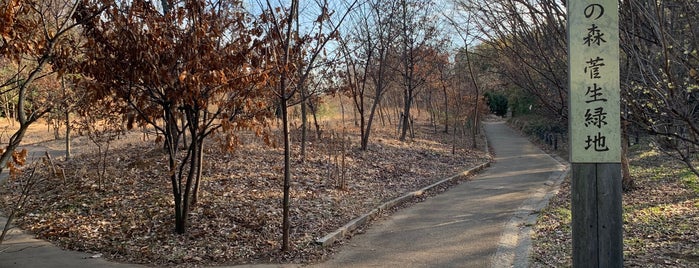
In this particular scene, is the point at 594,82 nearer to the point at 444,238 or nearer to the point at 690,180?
the point at 444,238

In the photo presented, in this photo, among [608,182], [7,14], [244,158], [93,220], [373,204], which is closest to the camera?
[608,182]

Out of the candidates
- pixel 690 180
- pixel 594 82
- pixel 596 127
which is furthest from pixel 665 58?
pixel 690 180

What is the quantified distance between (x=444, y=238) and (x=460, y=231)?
55cm

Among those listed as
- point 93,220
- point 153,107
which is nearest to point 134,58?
point 153,107

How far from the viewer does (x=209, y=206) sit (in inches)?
323

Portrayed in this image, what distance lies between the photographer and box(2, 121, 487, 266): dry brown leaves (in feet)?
21.7

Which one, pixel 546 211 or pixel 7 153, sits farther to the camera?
pixel 546 211

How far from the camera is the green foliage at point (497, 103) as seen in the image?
50.8 metres

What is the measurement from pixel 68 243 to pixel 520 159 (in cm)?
1807

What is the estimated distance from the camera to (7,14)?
141 inches

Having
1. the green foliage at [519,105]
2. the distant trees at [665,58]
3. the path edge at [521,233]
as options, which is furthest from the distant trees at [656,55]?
the green foliage at [519,105]

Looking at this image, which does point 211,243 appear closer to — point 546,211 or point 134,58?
point 134,58

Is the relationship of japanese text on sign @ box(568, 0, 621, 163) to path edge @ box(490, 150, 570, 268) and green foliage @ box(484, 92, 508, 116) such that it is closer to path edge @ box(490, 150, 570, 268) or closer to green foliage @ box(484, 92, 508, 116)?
path edge @ box(490, 150, 570, 268)

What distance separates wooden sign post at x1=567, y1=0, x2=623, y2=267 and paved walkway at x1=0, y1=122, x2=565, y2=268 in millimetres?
2879
